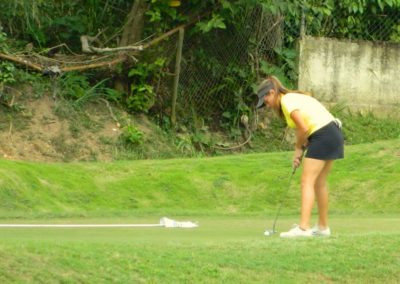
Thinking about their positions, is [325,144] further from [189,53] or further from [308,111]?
[189,53]

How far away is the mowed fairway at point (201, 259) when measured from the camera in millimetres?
6480

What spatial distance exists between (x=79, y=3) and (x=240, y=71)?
10.0ft

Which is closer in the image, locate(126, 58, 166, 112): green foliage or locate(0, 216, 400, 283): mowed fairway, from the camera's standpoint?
locate(0, 216, 400, 283): mowed fairway

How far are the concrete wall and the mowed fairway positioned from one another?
10.8 m

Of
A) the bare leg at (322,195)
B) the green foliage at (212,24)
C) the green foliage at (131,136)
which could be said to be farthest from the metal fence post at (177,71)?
the bare leg at (322,195)

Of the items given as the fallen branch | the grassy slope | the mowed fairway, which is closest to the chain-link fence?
the fallen branch

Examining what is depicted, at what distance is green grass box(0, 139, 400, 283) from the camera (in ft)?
22.2

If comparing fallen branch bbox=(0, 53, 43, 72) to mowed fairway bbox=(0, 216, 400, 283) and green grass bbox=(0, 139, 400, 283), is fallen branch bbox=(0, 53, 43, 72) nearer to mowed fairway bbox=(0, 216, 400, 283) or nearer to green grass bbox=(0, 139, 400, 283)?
green grass bbox=(0, 139, 400, 283)

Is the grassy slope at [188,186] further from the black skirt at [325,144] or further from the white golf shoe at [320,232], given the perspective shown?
the black skirt at [325,144]

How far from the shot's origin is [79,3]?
1847cm

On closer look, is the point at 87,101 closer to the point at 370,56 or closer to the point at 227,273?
the point at 370,56

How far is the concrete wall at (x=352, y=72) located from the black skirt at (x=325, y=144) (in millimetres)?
10305

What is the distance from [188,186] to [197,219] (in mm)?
2632

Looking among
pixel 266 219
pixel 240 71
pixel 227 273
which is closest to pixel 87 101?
pixel 240 71
